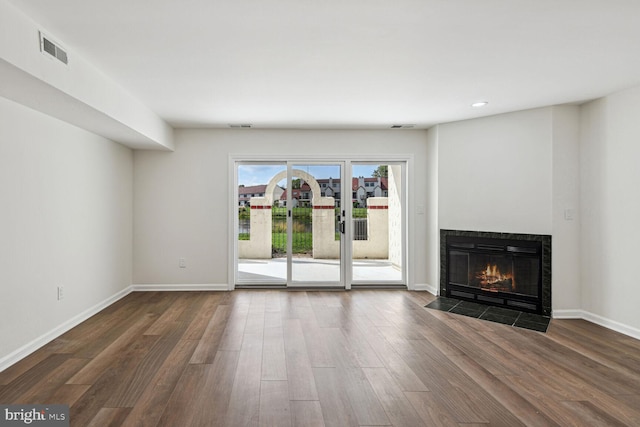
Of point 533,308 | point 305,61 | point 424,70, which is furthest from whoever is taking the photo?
point 533,308

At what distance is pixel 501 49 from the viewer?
2.84 m

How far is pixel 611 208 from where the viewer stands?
13.2 ft

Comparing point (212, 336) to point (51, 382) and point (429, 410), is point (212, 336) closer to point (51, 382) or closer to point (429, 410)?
point (51, 382)

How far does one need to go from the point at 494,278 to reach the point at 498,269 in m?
0.13

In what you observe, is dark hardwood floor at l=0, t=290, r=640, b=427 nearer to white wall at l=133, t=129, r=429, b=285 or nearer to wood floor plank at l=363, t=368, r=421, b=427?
wood floor plank at l=363, t=368, r=421, b=427

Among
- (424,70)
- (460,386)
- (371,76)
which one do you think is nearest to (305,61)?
(371,76)

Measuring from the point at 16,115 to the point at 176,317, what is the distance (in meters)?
2.47

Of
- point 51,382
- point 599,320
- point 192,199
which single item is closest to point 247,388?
point 51,382

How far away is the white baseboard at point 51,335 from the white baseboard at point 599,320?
5.34m

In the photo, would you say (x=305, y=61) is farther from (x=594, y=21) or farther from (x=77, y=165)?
(x=77, y=165)

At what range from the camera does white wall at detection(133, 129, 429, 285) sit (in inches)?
219

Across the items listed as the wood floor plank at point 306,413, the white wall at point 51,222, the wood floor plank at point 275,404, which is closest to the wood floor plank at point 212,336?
the wood floor plank at point 275,404

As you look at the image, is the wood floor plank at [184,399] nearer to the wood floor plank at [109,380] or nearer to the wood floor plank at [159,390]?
the wood floor plank at [159,390]

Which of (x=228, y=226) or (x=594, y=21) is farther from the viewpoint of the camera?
(x=228, y=226)
